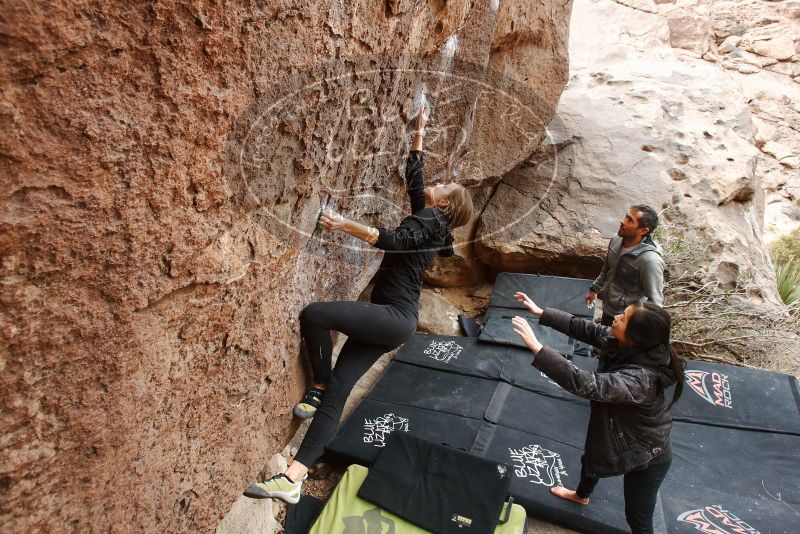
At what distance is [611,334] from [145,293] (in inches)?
66.3

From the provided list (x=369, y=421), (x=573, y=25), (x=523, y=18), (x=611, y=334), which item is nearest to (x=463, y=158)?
(x=523, y=18)

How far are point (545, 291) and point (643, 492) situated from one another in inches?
104

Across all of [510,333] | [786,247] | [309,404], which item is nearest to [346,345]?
[309,404]

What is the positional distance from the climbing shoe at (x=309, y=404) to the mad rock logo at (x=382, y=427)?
3.18 ft

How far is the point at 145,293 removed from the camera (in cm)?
131

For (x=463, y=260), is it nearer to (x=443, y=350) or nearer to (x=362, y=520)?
(x=443, y=350)

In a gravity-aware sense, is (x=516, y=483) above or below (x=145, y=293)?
below

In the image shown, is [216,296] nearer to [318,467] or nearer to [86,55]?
[86,55]

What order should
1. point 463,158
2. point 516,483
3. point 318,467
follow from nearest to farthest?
1. point 516,483
2. point 318,467
3. point 463,158

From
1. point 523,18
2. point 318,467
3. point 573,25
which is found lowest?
point 318,467

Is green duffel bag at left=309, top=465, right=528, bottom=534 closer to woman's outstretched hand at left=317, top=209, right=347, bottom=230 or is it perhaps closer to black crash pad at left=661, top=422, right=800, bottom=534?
black crash pad at left=661, top=422, right=800, bottom=534

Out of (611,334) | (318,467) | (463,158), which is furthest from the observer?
(463,158)

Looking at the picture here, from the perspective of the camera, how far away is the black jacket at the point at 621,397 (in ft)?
5.86

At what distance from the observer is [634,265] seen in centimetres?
290
